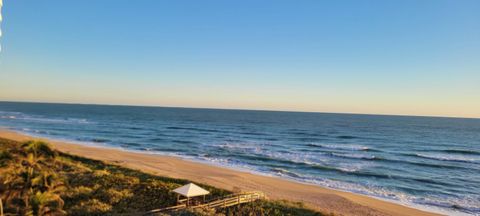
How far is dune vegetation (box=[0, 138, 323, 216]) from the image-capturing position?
930 centimetres

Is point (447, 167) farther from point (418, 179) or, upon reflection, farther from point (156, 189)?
point (156, 189)

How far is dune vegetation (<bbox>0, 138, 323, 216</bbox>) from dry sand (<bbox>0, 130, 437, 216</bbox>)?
2.97m

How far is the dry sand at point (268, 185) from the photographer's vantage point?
21.2 metres

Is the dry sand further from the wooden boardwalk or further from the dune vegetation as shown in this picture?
the wooden boardwalk

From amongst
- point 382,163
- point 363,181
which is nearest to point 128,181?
point 363,181

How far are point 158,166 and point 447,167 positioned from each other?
3247 cm

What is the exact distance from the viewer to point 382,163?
36969mm

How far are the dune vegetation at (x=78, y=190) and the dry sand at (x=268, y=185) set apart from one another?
2.97 metres

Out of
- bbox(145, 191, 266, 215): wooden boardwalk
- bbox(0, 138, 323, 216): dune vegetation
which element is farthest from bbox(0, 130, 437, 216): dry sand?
bbox(145, 191, 266, 215): wooden boardwalk

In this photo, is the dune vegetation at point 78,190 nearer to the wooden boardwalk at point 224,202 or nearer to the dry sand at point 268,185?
the wooden boardwalk at point 224,202

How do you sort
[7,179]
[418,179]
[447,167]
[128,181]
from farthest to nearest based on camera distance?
[447,167]
[418,179]
[128,181]
[7,179]

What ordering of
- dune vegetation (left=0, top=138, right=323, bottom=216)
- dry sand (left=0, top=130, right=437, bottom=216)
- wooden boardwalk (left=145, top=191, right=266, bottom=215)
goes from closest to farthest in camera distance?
dune vegetation (left=0, top=138, right=323, bottom=216) → wooden boardwalk (left=145, top=191, right=266, bottom=215) → dry sand (left=0, top=130, right=437, bottom=216)

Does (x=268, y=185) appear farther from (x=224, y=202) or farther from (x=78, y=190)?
(x=78, y=190)

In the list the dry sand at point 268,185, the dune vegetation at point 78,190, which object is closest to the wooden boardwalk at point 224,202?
the dune vegetation at point 78,190
